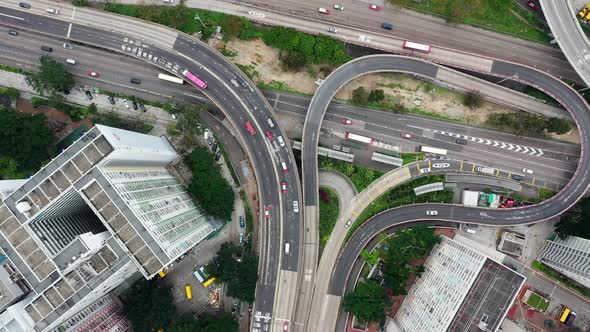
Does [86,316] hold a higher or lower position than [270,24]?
lower

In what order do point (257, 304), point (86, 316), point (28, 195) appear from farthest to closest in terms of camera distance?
1. point (257, 304)
2. point (86, 316)
3. point (28, 195)

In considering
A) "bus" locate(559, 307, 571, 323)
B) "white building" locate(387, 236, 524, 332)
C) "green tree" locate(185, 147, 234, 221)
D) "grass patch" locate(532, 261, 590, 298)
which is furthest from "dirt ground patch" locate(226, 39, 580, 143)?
"bus" locate(559, 307, 571, 323)

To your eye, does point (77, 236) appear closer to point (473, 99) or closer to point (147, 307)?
point (147, 307)

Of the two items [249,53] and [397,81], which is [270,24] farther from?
[397,81]

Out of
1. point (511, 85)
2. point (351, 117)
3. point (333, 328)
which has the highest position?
point (511, 85)

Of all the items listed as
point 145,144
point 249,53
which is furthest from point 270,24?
point 145,144

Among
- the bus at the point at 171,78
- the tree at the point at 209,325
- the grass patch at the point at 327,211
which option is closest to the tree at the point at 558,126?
the grass patch at the point at 327,211

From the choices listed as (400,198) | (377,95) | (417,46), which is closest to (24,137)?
(377,95)
